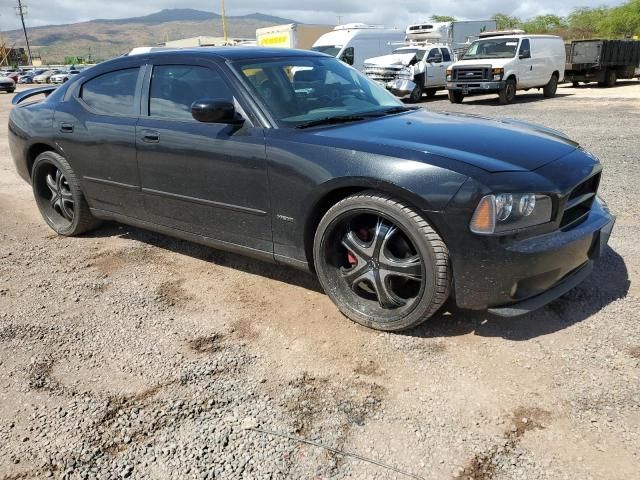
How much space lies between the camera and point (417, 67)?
19.5 metres

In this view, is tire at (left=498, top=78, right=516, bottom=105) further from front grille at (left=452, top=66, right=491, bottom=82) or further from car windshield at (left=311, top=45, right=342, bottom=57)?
car windshield at (left=311, top=45, right=342, bottom=57)

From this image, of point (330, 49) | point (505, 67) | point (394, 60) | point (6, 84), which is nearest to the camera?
point (505, 67)

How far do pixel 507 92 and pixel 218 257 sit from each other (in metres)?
14.6

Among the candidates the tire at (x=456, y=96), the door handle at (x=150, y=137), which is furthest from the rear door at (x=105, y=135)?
the tire at (x=456, y=96)

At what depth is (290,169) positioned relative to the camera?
334 centimetres

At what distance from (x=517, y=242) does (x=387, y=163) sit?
76 centimetres

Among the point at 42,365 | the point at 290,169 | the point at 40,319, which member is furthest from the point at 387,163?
the point at 40,319

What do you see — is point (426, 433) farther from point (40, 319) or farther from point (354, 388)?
point (40, 319)

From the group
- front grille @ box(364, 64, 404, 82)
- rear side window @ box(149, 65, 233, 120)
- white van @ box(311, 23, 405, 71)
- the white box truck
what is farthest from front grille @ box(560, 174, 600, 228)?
the white box truck

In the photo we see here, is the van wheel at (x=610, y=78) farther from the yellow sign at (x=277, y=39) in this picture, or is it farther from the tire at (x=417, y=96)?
the yellow sign at (x=277, y=39)

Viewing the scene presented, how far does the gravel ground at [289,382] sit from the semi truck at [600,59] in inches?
771

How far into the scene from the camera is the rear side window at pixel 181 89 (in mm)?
3770

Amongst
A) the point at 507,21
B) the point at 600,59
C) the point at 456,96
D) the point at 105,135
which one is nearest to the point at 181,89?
the point at 105,135

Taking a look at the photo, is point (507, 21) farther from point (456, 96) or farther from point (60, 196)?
point (60, 196)
